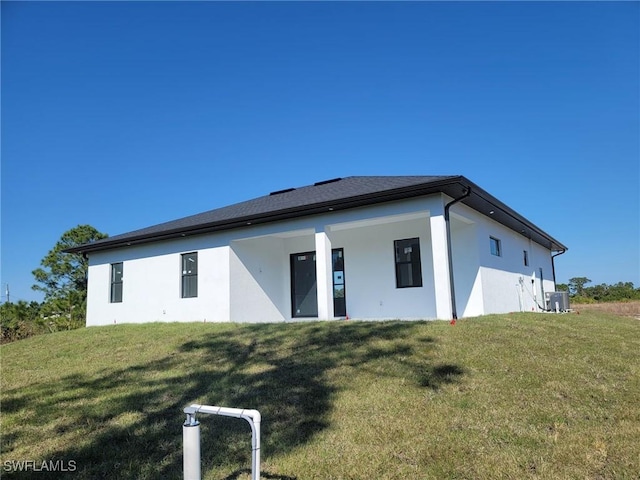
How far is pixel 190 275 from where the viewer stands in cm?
1284

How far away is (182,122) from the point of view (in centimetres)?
1535

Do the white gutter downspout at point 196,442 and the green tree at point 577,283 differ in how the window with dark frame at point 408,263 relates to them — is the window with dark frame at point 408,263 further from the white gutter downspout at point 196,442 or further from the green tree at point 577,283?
the green tree at point 577,283

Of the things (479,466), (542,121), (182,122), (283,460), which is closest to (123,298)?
(182,122)

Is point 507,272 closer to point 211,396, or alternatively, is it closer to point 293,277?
point 293,277

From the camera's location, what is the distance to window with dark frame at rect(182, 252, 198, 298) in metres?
12.7

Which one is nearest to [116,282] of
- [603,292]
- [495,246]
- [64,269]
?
[495,246]

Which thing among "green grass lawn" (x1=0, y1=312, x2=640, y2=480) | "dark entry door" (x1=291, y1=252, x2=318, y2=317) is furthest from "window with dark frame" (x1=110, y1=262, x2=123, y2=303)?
"green grass lawn" (x1=0, y1=312, x2=640, y2=480)

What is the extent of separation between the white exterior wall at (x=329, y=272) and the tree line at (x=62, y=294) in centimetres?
545

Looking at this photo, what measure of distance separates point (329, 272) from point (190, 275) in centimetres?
491

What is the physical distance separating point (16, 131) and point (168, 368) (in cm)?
1092

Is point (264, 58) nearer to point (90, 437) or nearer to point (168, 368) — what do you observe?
point (168, 368)

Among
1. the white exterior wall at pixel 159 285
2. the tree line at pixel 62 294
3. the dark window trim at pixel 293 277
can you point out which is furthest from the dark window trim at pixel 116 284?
the dark window trim at pixel 293 277

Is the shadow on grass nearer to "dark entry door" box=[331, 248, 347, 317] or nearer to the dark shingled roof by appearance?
the dark shingled roof

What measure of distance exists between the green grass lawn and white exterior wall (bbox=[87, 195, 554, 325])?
9.30 ft
